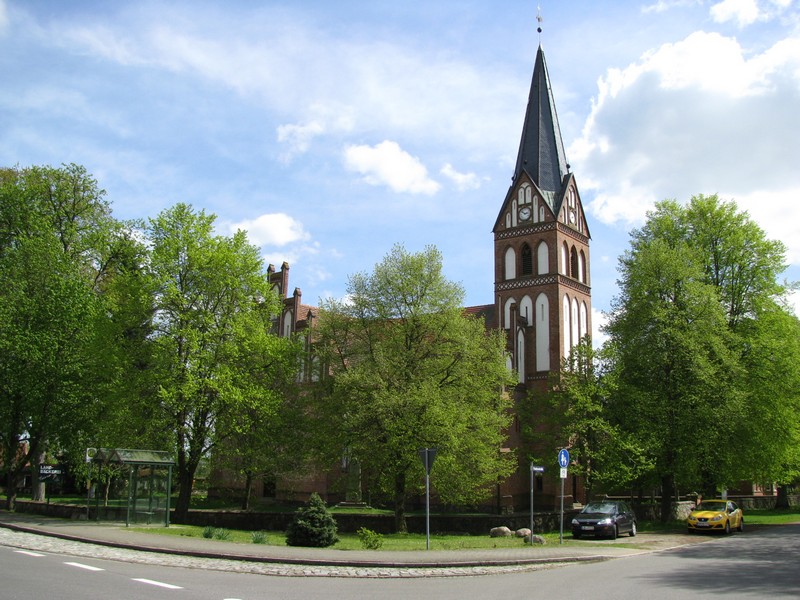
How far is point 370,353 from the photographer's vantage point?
29.4 meters

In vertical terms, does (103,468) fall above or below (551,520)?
above

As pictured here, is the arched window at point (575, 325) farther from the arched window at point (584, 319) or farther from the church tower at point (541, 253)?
the arched window at point (584, 319)

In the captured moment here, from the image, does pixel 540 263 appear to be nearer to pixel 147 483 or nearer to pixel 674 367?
pixel 674 367

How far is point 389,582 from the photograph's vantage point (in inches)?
533

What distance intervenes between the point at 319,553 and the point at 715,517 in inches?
731

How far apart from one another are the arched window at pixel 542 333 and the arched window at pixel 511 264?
2700 millimetres

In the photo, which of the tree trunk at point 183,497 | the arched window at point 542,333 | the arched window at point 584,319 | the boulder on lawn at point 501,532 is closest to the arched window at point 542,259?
the arched window at point 542,333

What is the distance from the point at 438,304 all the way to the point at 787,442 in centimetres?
1840

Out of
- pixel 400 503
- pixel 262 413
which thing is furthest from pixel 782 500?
pixel 262 413


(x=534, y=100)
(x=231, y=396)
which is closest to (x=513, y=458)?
(x=231, y=396)

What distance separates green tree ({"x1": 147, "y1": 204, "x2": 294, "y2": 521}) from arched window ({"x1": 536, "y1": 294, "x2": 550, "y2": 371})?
20615mm

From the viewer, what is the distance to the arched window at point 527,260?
1849 inches

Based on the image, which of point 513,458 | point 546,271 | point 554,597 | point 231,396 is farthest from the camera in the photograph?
point 546,271

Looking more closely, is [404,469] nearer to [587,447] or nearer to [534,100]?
[587,447]
